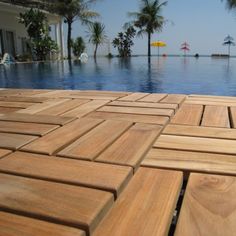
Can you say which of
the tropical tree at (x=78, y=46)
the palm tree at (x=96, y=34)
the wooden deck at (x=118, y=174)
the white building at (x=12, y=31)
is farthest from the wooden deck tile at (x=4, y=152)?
the palm tree at (x=96, y=34)

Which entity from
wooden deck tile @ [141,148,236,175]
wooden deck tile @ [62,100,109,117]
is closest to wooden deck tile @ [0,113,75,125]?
wooden deck tile @ [62,100,109,117]

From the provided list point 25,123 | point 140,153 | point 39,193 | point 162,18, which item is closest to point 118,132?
point 140,153

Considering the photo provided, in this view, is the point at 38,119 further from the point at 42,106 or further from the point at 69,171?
the point at 69,171

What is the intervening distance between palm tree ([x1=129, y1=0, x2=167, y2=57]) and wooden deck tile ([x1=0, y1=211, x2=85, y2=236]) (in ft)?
74.6

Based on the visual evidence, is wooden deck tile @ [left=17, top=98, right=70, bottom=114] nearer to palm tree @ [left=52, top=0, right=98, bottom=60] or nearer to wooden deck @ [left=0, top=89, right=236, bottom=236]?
wooden deck @ [left=0, top=89, right=236, bottom=236]

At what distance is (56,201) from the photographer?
73 cm

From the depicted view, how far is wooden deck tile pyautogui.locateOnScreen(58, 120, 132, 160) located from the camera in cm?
105

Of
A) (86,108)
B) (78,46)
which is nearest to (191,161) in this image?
(86,108)

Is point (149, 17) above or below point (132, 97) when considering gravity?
above

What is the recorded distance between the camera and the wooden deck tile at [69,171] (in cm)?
82

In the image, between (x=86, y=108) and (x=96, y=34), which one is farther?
(x=96, y=34)

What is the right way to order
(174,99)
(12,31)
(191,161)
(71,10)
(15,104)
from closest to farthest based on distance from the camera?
(191,161) → (15,104) → (174,99) → (12,31) → (71,10)

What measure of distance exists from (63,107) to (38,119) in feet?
1.21

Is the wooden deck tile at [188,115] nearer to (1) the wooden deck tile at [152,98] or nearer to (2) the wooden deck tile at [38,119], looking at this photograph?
(1) the wooden deck tile at [152,98]
